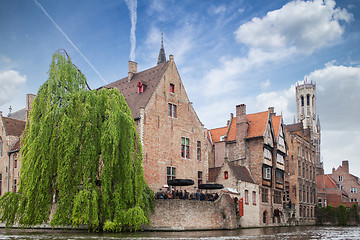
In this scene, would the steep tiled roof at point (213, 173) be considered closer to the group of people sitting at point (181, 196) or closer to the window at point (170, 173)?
the window at point (170, 173)

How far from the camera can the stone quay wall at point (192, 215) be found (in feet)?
88.3

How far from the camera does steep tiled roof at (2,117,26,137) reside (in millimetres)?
41844

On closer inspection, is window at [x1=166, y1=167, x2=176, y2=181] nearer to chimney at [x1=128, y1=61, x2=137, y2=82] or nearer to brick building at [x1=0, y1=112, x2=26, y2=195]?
chimney at [x1=128, y1=61, x2=137, y2=82]

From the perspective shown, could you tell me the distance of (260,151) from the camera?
131 feet

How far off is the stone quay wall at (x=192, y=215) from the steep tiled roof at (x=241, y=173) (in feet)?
18.2

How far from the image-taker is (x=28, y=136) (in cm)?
2244

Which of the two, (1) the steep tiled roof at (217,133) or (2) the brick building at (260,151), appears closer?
(2) the brick building at (260,151)

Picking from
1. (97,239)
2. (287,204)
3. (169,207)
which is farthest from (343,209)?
(97,239)

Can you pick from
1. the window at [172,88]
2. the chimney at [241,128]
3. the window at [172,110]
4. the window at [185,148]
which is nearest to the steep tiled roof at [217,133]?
the chimney at [241,128]

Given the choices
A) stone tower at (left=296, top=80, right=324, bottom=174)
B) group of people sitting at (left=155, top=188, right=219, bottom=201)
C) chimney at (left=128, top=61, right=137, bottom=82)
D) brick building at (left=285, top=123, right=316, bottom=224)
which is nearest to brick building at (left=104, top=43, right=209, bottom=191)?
chimney at (left=128, top=61, right=137, bottom=82)

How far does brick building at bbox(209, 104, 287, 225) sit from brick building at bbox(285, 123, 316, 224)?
4712mm

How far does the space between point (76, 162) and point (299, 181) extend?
113ft

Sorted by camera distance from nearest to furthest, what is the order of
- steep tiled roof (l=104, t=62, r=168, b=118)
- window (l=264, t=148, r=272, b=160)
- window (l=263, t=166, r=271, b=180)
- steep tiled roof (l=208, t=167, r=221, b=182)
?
steep tiled roof (l=104, t=62, r=168, b=118)
steep tiled roof (l=208, t=167, r=221, b=182)
window (l=263, t=166, r=271, b=180)
window (l=264, t=148, r=272, b=160)

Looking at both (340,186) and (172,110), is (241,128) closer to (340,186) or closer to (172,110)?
(172,110)
